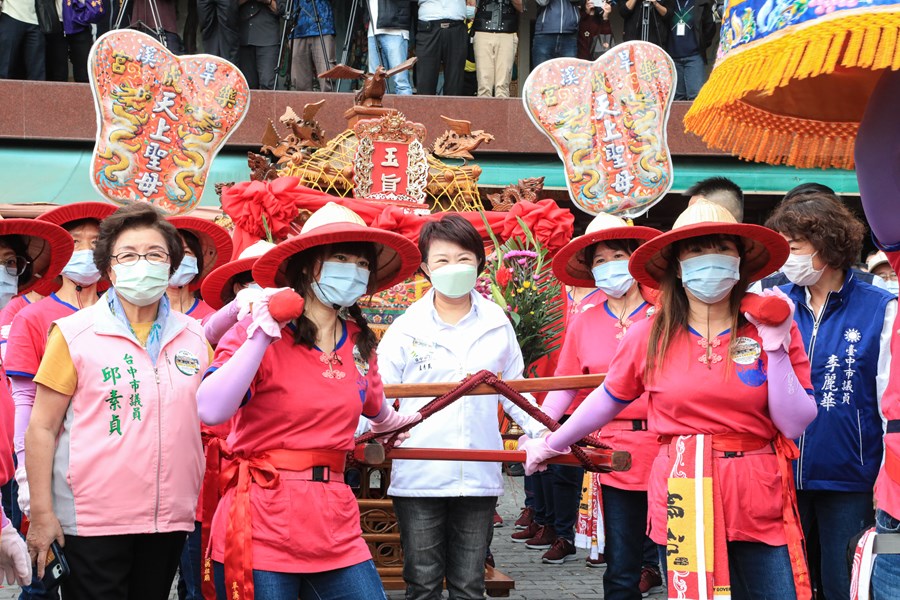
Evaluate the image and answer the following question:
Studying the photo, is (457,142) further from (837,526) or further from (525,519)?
(837,526)

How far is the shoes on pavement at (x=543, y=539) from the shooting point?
24.7 feet

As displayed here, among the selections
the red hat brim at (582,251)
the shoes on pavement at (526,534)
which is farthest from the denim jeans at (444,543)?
the shoes on pavement at (526,534)

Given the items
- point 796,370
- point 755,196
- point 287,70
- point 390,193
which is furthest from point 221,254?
point 755,196

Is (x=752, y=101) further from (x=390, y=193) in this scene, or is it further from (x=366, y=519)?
(x=390, y=193)

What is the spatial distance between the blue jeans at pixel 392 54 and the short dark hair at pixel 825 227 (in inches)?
338

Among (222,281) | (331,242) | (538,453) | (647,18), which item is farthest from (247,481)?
(647,18)

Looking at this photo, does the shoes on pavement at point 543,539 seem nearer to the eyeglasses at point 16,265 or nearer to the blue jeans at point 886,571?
the eyeglasses at point 16,265

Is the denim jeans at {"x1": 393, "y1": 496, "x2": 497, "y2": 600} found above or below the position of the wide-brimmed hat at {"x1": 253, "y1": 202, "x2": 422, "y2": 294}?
below

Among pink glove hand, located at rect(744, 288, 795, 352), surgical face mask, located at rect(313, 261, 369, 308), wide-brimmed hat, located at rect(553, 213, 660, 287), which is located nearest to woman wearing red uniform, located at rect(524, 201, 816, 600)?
pink glove hand, located at rect(744, 288, 795, 352)

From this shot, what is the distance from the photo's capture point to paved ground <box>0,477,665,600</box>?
6.23 metres

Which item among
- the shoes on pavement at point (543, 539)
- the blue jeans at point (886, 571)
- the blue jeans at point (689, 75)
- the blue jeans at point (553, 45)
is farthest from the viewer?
the blue jeans at point (689, 75)

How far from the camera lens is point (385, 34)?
12609 millimetres

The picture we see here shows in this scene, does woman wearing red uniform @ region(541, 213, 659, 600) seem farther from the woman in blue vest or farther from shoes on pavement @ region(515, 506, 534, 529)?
shoes on pavement @ region(515, 506, 534, 529)

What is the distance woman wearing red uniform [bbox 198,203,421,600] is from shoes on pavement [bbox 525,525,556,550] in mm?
4084
